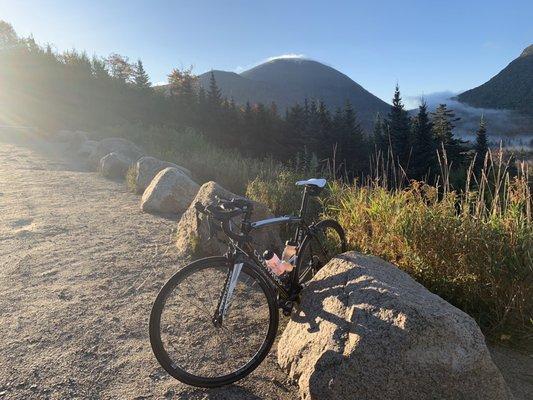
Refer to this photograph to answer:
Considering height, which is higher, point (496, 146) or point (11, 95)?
point (11, 95)

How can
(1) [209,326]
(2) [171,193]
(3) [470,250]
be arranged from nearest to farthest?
(1) [209,326]
(3) [470,250]
(2) [171,193]

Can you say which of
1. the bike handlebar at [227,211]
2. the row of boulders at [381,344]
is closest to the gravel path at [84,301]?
the row of boulders at [381,344]

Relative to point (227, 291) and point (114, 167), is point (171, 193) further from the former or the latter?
point (114, 167)

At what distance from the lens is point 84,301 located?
4316 millimetres

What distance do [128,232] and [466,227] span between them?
5003 millimetres

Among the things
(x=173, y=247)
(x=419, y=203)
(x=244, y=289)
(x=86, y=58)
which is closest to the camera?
(x=244, y=289)

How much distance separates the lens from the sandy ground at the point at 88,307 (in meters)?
3.03

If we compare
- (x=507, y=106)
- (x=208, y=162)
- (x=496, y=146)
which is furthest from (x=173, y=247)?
(x=507, y=106)

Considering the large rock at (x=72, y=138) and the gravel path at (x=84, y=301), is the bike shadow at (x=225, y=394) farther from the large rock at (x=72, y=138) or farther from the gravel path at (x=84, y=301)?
the large rock at (x=72, y=138)

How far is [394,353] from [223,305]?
1.30 metres

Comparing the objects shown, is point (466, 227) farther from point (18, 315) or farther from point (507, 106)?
point (507, 106)

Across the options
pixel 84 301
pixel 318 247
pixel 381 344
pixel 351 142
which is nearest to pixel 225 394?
pixel 381 344

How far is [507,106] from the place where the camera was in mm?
183375

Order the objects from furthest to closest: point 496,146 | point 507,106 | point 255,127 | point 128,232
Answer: point 507,106, point 255,127, point 128,232, point 496,146
